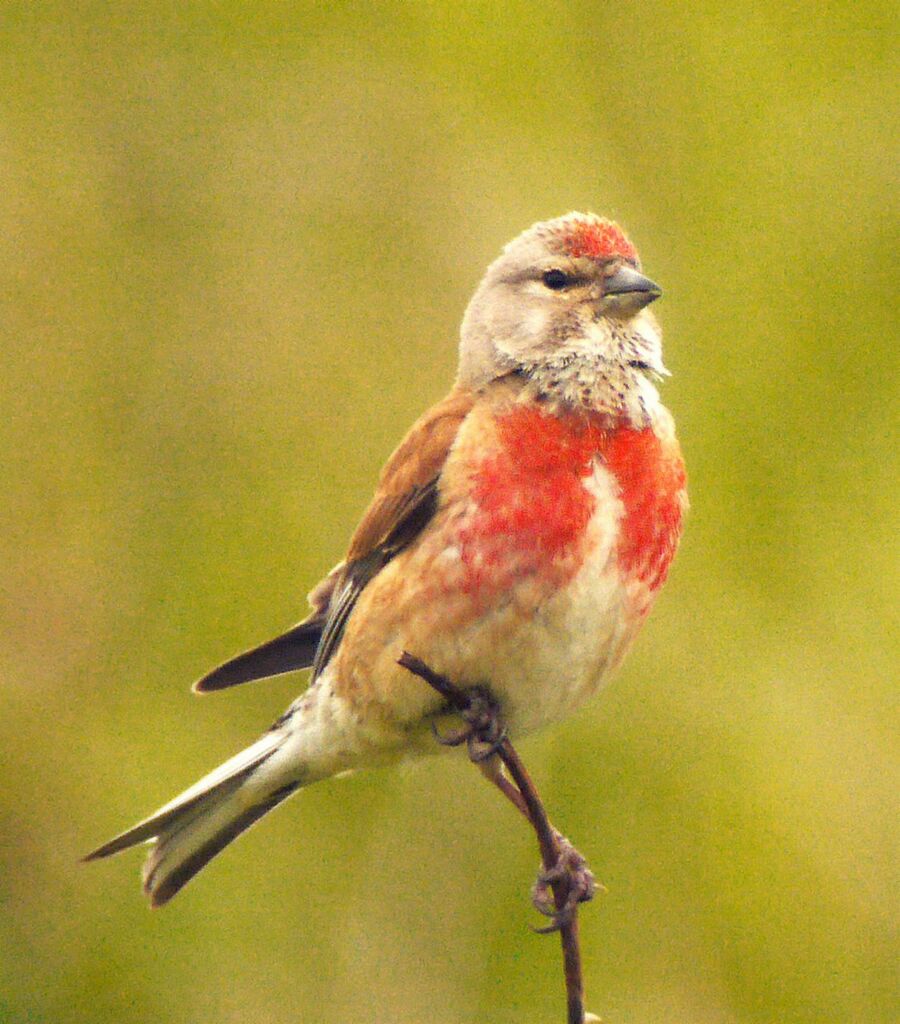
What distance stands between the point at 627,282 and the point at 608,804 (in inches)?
61.6

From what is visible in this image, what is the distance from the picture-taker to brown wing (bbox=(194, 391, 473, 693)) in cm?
418

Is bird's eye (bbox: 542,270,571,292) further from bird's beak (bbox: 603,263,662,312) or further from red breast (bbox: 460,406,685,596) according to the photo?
red breast (bbox: 460,406,685,596)

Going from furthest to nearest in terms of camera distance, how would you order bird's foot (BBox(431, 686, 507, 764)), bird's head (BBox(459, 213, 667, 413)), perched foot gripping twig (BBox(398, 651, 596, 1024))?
1. bird's head (BBox(459, 213, 667, 413))
2. bird's foot (BBox(431, 686, 507, 764))
3. perched foot gripping twig (BBox(398, 651, 596, 1024))

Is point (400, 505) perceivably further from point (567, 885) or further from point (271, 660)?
point (567, 885)

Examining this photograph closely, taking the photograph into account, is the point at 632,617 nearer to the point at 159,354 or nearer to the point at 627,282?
the point at 627,282

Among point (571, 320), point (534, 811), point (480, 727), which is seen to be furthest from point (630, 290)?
point (534, 811)

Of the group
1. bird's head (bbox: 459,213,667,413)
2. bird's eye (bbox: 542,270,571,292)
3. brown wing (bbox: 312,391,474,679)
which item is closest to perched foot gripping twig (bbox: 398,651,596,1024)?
brown wing (bbox: 312,391,474,679)

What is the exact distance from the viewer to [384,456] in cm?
560

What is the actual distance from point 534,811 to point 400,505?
1217 mm

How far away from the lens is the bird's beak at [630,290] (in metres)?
4.21

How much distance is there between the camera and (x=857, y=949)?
16.9ft

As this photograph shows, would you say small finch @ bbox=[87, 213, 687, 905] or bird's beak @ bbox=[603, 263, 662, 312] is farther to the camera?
bird's beak @ bbox=[603, 263, 662, 312]

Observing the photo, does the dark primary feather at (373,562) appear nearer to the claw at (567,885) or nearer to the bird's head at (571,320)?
the bird's head at (571,320)

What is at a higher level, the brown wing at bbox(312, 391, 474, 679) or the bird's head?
the bird's head
